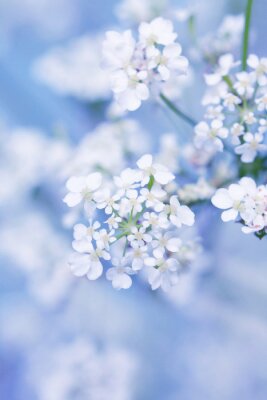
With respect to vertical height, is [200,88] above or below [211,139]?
below

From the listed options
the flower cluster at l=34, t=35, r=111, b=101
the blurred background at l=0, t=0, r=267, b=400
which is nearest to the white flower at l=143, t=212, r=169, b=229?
the blurred background at l=0, t=0, r=267, b=400

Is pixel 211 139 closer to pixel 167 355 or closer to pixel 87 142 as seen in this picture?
pixel 87 142

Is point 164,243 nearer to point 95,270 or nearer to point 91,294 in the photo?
point 95,270

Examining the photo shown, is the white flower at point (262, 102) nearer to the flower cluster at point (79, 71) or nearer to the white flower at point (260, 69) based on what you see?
the white flower at point (260, 69)

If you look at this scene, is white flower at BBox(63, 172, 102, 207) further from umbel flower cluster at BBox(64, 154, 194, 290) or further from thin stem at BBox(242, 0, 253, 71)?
thin stem at BBox(242, 0, 253, 71)

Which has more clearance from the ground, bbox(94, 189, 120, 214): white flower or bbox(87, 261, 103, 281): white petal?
bbox(94, 189, 120, 214): white flower

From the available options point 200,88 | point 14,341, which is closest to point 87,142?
point 200,88
